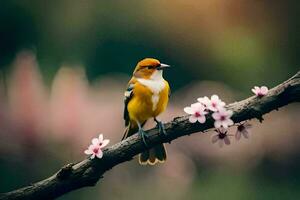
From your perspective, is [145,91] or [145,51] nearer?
[145,91]

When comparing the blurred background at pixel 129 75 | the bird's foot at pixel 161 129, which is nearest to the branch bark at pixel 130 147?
the bird's foot at pixel 161 129

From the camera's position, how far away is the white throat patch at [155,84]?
3.97 feet

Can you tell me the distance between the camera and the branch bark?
1.06 metres

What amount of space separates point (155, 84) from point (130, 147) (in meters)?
0.16

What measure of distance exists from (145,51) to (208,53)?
190mm

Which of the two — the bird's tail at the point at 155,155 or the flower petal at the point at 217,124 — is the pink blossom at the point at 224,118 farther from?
the bird's tail at the point at 155,155

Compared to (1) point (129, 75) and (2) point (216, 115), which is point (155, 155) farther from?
(1) point (129, 75)

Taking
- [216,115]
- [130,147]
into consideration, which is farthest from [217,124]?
[130,147]

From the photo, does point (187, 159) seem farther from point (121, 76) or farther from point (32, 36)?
point (32, 36)

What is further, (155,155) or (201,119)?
(155,155)

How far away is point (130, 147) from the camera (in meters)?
1.13

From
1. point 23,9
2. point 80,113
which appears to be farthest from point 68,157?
point 23,9

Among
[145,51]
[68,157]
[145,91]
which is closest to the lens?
[145,91]

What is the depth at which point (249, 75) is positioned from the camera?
5.47 feet
